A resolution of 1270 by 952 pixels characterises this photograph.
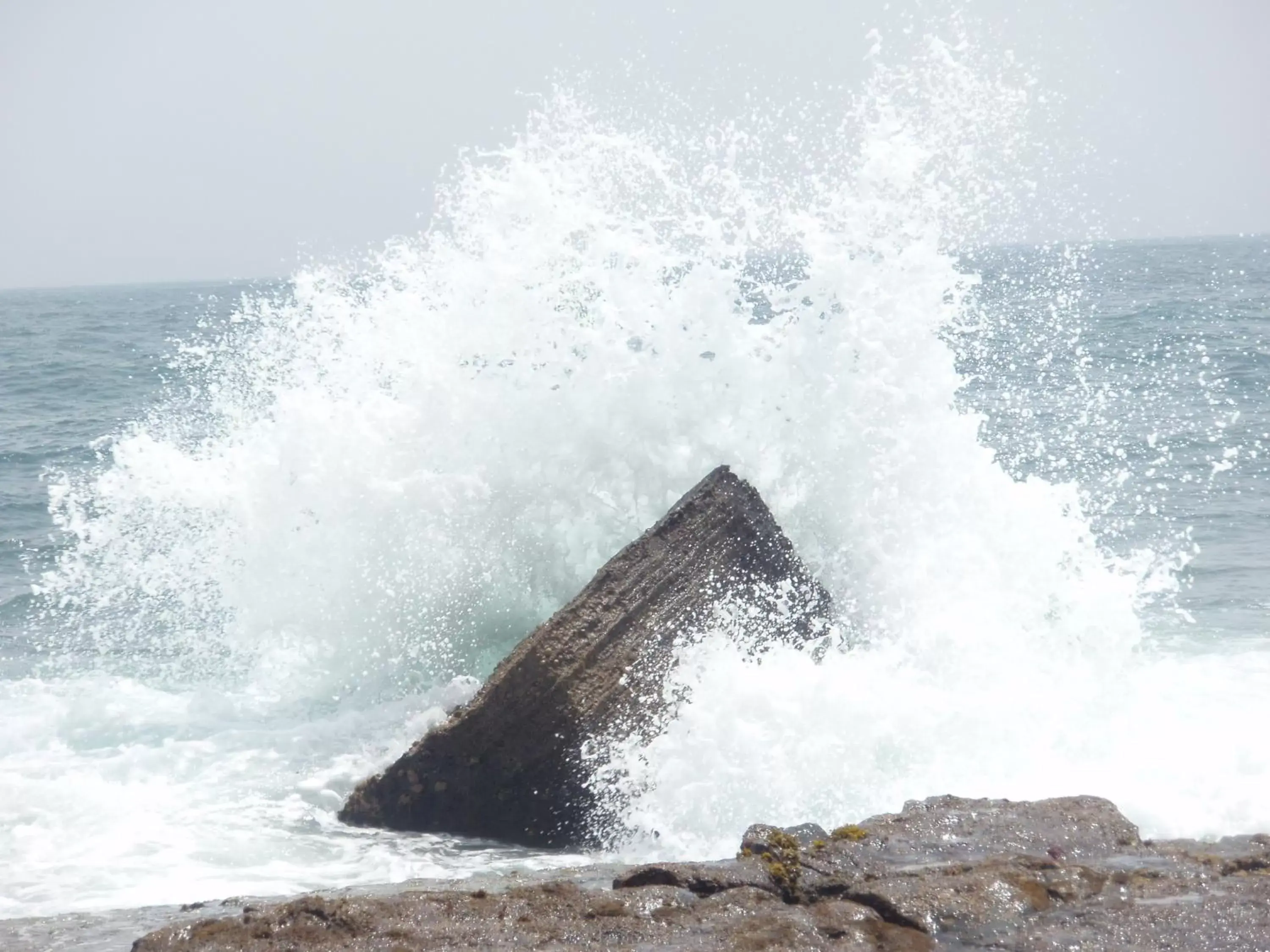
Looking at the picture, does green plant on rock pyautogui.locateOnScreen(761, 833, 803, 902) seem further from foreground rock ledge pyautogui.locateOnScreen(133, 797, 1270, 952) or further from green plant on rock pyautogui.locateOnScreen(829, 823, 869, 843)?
green plant on rock pyautogui.locateOnScreen(829, 823, 869, 843)

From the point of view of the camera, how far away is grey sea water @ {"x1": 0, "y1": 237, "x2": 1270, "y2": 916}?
17.8 feet

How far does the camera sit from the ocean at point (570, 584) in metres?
5.58

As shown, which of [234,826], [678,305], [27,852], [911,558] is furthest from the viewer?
[678,305]

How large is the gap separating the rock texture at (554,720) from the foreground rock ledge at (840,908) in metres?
1.83

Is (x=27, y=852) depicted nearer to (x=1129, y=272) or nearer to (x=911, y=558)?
(x=911, y=558)

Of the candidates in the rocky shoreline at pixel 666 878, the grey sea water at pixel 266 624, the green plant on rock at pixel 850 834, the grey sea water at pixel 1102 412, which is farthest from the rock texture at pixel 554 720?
the grey sea water at pixel 1102 412

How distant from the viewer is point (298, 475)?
819cm

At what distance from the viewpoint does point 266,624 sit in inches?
324

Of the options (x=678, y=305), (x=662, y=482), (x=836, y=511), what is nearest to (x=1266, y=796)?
(x=836, y=511)

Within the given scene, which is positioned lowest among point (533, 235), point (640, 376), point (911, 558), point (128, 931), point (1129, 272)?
point (128, 931)

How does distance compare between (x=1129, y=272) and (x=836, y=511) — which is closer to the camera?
(x=836, y=511)

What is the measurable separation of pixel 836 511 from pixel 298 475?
3591 millimetres

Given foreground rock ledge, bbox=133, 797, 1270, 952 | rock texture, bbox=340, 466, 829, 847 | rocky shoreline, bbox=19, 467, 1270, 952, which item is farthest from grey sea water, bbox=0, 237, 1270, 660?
foreground rock ledge, bbox=133, 797, 1270, 952

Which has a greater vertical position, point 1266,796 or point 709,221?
point 709,221
